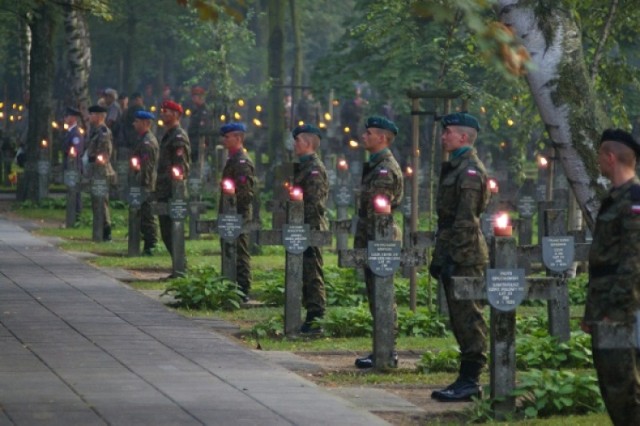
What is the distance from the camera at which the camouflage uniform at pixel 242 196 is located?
20125 millimetres

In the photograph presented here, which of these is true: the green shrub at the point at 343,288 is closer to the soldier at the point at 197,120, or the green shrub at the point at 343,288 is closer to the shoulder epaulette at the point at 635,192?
the shoulder epaulette at the point at 635,192

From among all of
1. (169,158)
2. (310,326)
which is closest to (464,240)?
(310,326)

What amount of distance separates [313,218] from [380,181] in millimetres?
2389

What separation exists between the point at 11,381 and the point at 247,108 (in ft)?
163

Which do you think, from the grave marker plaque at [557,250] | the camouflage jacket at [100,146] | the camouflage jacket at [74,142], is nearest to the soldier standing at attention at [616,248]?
the grave marker plaque at [557,250]

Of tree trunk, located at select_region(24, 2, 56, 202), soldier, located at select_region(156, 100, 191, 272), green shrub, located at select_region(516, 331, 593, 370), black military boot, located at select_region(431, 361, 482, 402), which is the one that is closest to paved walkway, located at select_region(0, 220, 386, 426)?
black military boot, located at select_region(431, 361, 482, 402)

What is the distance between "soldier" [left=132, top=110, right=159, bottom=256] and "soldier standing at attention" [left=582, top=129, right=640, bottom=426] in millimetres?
14341

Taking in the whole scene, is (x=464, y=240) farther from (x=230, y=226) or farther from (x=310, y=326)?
(x=230, y=226)

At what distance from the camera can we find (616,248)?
10602 millimetres

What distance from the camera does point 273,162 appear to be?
134 ft

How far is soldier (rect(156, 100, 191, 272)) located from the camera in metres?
22.6

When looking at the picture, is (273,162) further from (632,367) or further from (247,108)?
(632,367)

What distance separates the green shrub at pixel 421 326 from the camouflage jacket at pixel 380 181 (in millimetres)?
1442

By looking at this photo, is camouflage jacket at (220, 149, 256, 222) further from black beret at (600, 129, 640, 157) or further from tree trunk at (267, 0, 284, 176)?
tree trunk at (267, 0, 284, 176)
